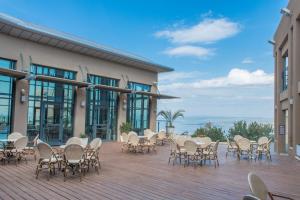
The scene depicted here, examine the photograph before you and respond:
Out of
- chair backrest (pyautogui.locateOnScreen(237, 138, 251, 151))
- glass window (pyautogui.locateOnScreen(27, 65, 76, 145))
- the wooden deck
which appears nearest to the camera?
the wooden deck

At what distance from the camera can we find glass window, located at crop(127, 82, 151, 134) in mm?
19438

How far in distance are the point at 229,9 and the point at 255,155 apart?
12147 mm

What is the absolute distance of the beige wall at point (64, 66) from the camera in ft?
42.5

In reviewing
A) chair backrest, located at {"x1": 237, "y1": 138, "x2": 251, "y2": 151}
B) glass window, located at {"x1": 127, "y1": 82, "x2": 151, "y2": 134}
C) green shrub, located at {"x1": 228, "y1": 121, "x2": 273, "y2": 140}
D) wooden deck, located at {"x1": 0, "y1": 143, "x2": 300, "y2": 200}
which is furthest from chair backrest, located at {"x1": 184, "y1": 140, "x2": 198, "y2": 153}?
green shrub, located at {"x1": 228, "y1": 121, "x2": 273, "y2": 140}

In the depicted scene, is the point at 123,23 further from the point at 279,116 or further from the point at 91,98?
the point at 279,116

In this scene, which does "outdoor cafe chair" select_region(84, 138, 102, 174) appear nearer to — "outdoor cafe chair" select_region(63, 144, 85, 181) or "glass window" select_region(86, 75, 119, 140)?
"outdoor cafe chair" select_region(63, 144, 85, 181)

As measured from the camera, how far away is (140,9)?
22141 mm

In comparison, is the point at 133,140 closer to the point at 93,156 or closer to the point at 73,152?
the point at 93,156

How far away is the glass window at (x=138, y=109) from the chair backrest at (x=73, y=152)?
11768 mm

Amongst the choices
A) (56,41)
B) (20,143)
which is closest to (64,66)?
(56,41)

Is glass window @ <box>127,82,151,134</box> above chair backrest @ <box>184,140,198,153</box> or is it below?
above

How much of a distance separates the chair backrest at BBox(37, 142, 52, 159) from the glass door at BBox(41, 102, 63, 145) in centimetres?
712

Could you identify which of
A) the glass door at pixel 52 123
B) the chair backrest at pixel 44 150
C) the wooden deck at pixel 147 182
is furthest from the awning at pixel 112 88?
the chair backrest at pixel 44 150

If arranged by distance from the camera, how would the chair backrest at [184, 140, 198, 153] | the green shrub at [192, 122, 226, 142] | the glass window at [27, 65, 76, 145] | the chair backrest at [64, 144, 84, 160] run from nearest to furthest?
the chair backrest at [64, 144, 84, 160] → the chair backrest at [184, 140, 198, 153] → the glass window at [27, 65, 76, 145] → the green shrub at [192, 122, 226, 142]
